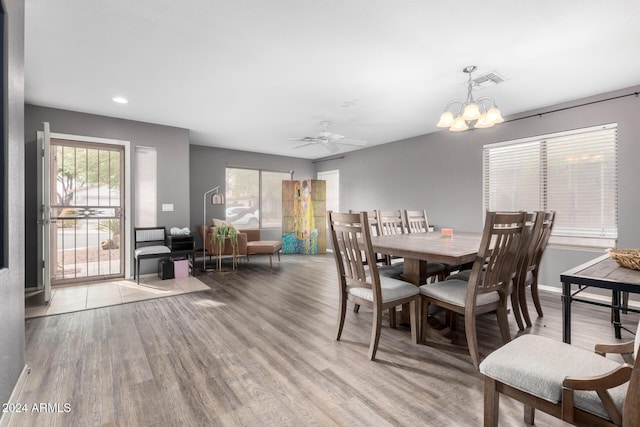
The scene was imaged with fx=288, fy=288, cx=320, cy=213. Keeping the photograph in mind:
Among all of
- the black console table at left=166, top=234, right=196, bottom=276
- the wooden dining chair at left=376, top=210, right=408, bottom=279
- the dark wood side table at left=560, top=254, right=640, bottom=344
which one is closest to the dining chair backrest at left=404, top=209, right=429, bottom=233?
the wooden dining chair at left=376, top=210, right=408, bottom=279

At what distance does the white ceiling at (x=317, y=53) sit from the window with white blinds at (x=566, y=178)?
0.58 m

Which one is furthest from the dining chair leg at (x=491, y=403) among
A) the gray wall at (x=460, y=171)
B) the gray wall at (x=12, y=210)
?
the gray wall at (x=460, y=171)

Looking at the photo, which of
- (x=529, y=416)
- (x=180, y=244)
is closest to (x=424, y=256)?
(x=529, y=416)

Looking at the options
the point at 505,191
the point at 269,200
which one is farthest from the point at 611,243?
the point at 269,200

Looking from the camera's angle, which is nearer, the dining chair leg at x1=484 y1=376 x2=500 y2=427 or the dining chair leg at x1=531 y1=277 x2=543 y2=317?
the dining chair leg at x1=484 y1=376 x2=500 y2=427

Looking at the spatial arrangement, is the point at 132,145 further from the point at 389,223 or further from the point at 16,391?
the point at 389,223

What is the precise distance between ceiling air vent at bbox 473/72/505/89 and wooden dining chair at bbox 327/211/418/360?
2288 mm

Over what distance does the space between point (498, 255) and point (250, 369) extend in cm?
192

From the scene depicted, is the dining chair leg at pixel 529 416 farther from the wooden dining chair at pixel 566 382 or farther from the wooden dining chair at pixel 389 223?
the wooden dining chair at pixel 389 223

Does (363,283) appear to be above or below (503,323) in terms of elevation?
above

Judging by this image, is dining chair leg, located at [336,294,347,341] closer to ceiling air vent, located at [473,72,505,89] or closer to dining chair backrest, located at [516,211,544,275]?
dining chair backrest, located at [516,211,544,275]

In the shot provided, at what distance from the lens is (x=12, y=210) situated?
1.57 meters

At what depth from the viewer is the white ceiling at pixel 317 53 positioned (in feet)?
6.91

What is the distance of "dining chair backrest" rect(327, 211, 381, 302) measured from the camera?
2.09 metres
